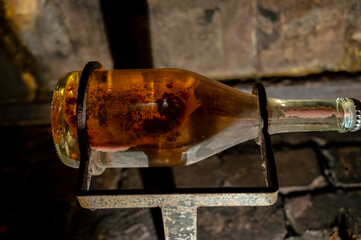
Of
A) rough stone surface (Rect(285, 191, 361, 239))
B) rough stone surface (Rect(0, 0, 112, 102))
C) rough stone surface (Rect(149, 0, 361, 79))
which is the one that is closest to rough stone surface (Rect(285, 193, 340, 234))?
rough stone surface (Rect(285, 191, 361, 239))

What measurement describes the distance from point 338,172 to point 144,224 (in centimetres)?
78

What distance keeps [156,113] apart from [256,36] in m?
0.81

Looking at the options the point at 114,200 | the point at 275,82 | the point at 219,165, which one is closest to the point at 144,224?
the point at 219,165

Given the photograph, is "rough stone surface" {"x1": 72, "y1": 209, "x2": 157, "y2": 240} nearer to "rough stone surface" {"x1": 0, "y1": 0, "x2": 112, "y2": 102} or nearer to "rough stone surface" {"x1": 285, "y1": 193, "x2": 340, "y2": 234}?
"rough stone surface" {"x1": 285, "y1": 193, "x2": 340, "y2": 234}

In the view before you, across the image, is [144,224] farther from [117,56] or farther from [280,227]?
[117,56]

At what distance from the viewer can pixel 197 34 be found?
1.24m

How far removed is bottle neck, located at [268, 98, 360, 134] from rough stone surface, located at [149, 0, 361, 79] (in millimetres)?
634

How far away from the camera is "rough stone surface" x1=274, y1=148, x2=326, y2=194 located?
1095 mm

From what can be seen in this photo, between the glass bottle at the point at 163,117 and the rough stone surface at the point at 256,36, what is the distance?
579 mm

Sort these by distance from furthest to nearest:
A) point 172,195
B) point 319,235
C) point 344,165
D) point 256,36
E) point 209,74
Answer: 1. point 209,74
2. point 256,36
3. point 344,165
4. point 319,235
5. point 172,195

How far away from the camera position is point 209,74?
1.37 meters

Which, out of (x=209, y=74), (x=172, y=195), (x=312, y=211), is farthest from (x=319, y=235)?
(x=209, y=74)

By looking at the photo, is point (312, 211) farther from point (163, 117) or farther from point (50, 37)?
point (50, 37)

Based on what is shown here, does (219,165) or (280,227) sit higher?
(219,165)
